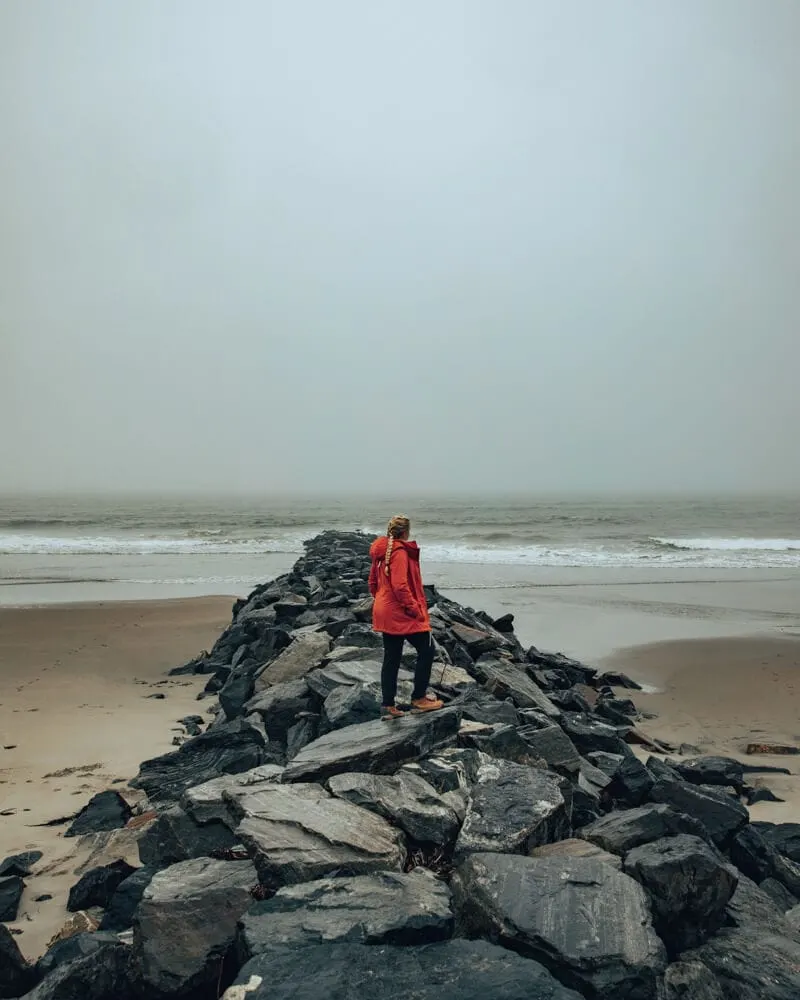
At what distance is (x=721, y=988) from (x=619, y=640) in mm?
10782

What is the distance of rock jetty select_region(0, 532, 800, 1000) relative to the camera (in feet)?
8.79

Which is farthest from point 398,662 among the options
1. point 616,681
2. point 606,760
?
point 616,681

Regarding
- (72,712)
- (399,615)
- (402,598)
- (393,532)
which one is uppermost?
(393,532)

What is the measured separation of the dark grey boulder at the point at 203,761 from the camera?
17.5 feet

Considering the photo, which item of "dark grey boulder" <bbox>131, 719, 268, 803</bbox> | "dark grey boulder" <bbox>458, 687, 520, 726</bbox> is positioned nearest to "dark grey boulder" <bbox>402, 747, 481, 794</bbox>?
"dark grey boulder" <bbox>458, 687, 520, 726</bbox>

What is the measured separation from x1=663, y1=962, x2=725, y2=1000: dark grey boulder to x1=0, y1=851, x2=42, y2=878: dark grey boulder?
389 centimetres

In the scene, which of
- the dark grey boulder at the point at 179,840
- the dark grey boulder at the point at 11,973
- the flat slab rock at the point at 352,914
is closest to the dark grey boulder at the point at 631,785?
the flat slab rock at the point at 352,914

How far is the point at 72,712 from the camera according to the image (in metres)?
8.28

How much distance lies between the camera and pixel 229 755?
5.54m

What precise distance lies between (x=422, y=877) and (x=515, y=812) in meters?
0.70

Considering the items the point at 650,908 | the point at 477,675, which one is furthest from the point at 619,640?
the point at 650,908

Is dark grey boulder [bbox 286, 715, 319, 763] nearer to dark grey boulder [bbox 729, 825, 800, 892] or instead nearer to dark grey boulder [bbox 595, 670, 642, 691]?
dark grey boulder [bbox 729, 825, 800, 892]

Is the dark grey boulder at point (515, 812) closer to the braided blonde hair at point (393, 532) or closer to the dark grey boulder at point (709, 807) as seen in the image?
the dark grey boulder at point (709, 807)

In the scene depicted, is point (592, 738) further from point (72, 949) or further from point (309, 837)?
point (72, 949)
